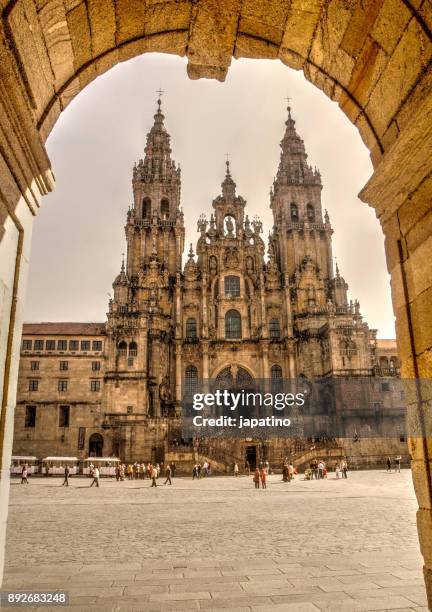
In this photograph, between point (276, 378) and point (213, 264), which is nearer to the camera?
point (276, 378)

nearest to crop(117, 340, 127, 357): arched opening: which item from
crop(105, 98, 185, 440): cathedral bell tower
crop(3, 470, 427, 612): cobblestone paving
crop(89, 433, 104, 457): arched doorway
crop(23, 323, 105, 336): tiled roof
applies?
crop(105, 98, 185, 440): cathedral bell tower

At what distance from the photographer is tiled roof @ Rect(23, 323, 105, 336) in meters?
41.8

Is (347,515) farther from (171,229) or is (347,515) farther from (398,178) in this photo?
(171,229)

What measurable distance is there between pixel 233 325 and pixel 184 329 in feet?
15.5

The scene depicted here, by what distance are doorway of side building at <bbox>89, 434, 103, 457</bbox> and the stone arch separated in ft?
122

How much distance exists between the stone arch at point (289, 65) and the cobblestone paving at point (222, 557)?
2068 mm

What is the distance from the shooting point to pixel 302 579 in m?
6.50

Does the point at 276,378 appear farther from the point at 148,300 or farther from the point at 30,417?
the point at 30,417

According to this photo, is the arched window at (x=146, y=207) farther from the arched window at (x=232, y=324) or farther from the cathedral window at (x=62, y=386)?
the cathedral window at (x=62, y=386)

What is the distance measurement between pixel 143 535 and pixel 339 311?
38619 millimetres

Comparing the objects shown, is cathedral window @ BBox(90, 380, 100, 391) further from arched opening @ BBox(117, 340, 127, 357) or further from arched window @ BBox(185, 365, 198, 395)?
arched window @ BBox(185, 365, 198, 395)

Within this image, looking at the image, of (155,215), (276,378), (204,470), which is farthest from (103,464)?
(155,215)

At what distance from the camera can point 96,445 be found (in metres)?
39.9

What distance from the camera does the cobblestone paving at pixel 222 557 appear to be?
5.65m
